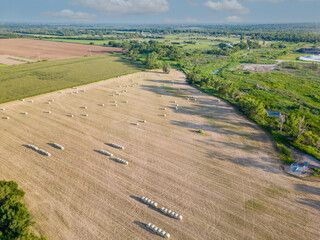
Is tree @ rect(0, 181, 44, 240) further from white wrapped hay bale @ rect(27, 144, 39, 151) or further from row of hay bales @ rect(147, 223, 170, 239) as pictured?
white wrapped hay bale @ rect(27, 144, 39, 151)

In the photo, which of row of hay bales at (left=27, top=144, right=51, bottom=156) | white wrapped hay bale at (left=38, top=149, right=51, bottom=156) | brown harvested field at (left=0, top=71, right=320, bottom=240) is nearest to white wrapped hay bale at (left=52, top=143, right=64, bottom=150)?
brown harvested field at (left=0, top=71, right=320, bottom=240)

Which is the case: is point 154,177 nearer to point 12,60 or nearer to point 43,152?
point 43,152

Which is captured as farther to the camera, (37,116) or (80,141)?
(37,116)

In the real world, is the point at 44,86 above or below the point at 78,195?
above

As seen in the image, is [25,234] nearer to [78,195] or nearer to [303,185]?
[78,195]

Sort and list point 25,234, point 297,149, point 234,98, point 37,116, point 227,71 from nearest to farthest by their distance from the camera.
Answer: point 25,234 < point 297,149 < point 37,116 < point 234,98 < point 227,71

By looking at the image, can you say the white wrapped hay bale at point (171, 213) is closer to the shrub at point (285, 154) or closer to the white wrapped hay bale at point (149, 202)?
the white wrapped hay bale at point (149, 202)

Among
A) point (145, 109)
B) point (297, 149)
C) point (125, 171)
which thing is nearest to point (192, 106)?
point (145, 109)
